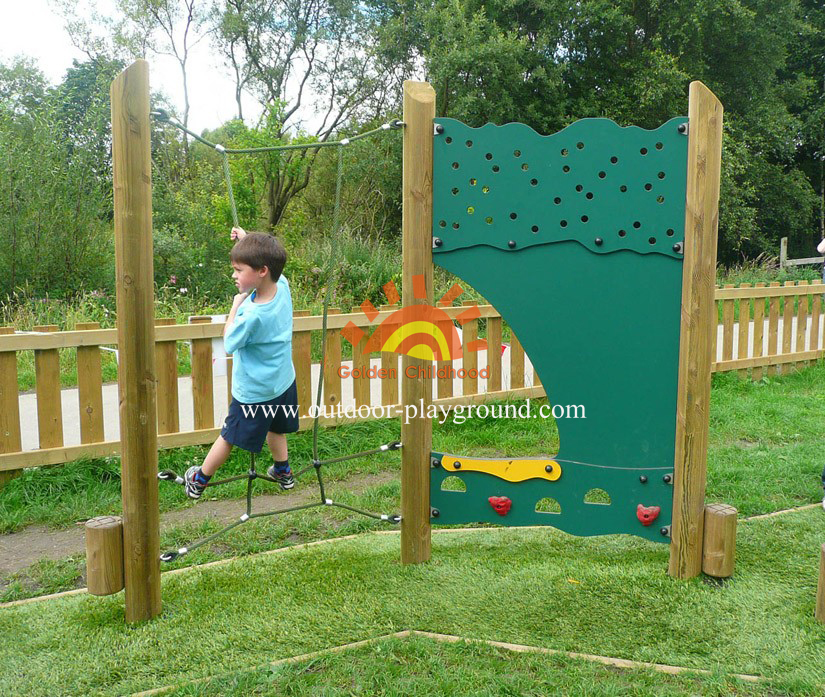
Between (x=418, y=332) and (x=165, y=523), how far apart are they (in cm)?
188

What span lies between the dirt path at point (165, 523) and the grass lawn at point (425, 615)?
14cm

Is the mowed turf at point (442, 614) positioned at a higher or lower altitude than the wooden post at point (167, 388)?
lower

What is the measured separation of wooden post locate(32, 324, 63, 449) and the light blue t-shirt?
1.53 meters

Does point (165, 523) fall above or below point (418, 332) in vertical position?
below

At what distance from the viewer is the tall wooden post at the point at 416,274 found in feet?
10.2

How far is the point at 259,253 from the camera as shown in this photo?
319cm

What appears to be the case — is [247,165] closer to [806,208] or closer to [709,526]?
[709,526]

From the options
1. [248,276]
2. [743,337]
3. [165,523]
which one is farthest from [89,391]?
[743,337]

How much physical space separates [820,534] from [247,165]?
9.22 meters

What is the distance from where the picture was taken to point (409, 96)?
123 inches

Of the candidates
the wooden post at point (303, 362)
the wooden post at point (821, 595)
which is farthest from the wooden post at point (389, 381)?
the wooden post at point (821, 595)

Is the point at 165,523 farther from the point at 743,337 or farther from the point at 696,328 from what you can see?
the point at 743,337

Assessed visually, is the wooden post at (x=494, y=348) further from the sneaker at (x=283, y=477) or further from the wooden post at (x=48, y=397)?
the wooden post at (x=48, y=397)

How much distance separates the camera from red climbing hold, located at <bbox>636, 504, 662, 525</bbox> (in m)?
3.12
